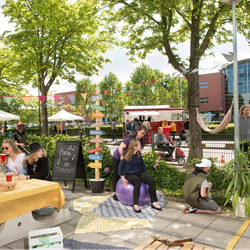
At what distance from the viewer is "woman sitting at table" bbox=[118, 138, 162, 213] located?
523 centimetres

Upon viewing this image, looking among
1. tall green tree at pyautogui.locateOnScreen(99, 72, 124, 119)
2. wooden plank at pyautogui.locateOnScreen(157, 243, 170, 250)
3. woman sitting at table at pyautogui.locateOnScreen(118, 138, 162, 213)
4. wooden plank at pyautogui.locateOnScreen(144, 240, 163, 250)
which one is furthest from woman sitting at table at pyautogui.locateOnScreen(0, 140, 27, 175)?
tall green tree at pyautogui.locateOnScreen(99, 72, 124, 119)

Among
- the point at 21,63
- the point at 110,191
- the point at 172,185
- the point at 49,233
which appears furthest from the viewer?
the point at 21,63

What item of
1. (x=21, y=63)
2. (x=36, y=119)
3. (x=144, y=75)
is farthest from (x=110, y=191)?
(x=144, y=75)

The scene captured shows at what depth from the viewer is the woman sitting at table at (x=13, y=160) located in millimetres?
5195

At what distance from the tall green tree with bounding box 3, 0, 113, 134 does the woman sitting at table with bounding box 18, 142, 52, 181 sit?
11931mm

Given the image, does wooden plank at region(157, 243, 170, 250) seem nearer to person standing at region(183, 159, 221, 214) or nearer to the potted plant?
person standing at region(183, 159, 221, 214)

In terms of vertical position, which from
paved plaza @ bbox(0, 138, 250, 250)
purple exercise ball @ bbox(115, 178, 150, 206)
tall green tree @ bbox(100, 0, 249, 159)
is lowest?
paved plaza @ bbox(0, 138, 250, 250)

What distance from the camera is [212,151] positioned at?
7.22 metres

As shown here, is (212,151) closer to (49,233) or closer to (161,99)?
(49,233)

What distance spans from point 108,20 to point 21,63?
9828mm

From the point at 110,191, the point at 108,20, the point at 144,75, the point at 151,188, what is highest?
the point at 144,75

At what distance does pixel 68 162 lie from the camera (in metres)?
6.93

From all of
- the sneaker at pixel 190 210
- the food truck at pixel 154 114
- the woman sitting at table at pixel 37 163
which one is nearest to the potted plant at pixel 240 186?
the sneaker at pixel 190 210

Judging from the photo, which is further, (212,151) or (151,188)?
(212,151)
